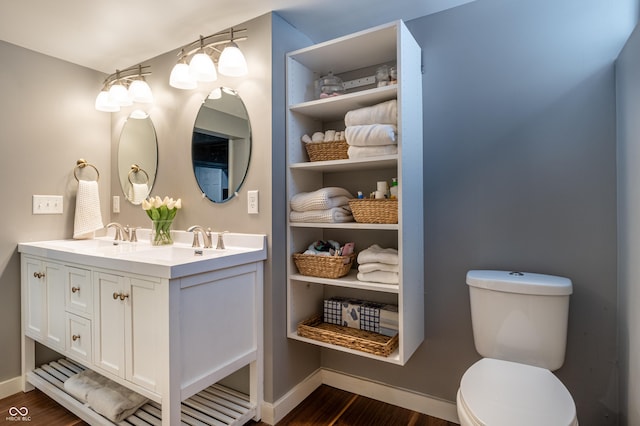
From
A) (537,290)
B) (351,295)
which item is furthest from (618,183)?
(351,295)

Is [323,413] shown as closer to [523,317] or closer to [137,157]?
[523,317]

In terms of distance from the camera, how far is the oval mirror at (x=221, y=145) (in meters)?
1.93

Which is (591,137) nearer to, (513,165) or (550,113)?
(550,113)

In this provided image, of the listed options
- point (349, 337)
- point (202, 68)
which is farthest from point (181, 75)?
point (349, 337)

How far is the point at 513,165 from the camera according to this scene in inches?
65.0

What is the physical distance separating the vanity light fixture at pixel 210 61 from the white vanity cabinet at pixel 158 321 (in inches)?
34.5

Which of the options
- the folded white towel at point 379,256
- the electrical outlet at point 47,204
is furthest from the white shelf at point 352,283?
the electrical outlet at point 47,204

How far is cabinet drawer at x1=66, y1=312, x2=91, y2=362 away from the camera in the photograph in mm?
1698

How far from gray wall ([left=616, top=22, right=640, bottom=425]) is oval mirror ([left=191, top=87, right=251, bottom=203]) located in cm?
165

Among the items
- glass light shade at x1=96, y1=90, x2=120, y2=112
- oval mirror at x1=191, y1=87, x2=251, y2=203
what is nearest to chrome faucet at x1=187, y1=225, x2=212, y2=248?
oval mirror at x1=191, y1=87, x2=251, y2=203

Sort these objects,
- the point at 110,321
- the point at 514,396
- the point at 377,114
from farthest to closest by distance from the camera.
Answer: the point at 377,114 → the point at 110,321 → the point at 514,396

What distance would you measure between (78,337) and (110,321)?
325 mm

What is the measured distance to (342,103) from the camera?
1.82m

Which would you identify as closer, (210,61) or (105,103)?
(210,61)
